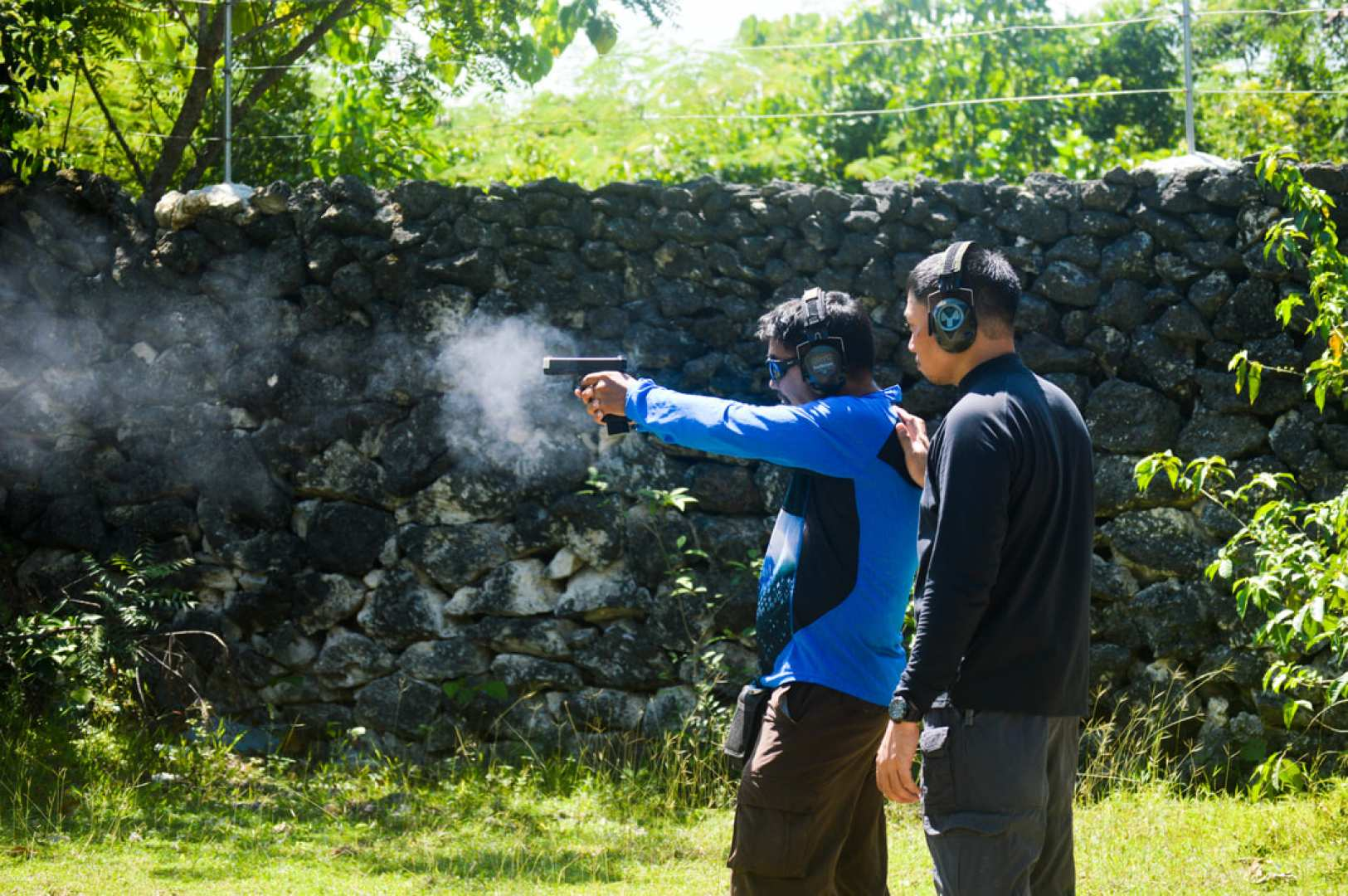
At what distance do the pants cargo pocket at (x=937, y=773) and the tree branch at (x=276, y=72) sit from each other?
6278mm

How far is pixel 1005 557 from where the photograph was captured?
2.92m

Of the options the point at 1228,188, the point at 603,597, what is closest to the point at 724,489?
the point at 603,597

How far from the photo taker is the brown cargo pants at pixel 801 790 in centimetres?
336

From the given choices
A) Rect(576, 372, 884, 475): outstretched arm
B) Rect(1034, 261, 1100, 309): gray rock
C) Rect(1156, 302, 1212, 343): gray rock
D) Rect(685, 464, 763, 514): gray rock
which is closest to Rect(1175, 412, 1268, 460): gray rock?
Rect(1156, 302, 1212, 343): gray rock

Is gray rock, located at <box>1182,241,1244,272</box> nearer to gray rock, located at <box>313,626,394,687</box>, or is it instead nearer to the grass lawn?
the grass lawn

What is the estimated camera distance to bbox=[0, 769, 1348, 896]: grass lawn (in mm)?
4898

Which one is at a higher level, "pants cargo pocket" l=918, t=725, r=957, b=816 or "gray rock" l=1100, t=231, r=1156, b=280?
"gray rock" l=1100, t=231, r=1156, b=280

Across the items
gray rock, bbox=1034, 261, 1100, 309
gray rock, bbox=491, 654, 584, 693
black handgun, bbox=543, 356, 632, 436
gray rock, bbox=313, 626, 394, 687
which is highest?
gray rock, bbox=1034, 261, 1100, 309

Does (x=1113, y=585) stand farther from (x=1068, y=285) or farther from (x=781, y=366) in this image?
(x=781, y=366)

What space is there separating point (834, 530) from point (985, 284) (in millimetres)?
774

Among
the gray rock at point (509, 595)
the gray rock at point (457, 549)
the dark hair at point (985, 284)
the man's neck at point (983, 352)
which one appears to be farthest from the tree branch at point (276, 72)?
the man's neck at point (983, 352)

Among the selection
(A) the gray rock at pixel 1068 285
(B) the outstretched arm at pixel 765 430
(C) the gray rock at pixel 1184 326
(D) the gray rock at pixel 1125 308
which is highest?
(A) the gray rock at pixel 1068 285

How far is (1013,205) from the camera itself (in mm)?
6590

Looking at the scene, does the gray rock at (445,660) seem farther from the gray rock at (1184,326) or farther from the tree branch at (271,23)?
the tree branch at (271,23)
